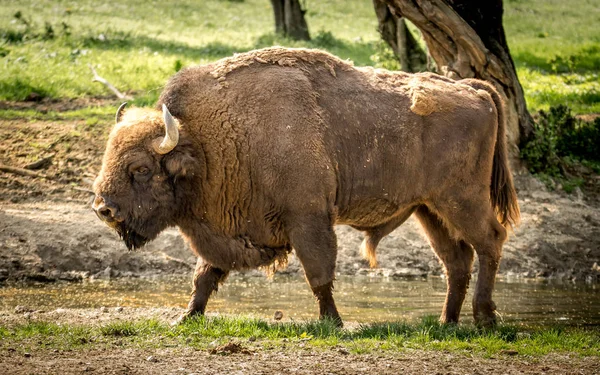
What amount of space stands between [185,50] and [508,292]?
528 inches

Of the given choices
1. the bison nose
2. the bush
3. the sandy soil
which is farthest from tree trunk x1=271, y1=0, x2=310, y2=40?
the sandy soil

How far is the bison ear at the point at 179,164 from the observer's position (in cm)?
885

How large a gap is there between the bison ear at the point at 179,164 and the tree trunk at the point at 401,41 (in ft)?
33.4

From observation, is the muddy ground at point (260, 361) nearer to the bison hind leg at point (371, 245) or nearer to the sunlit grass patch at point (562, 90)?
the bison hind leg at point (371, 245)

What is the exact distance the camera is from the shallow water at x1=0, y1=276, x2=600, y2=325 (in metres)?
10.4

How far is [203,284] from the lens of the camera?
9.44m

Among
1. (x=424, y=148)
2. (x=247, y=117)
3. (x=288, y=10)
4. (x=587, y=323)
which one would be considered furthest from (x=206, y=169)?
(x=288, y=10)

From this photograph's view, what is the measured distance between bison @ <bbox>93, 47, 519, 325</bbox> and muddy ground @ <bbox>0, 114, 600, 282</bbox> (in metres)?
3.25

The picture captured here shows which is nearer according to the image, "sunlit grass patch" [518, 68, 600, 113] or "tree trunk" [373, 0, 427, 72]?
"tree trunk" [373, 0, 427, 72]

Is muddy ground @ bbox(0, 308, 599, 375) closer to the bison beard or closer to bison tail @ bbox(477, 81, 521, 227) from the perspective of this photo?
the bison beard

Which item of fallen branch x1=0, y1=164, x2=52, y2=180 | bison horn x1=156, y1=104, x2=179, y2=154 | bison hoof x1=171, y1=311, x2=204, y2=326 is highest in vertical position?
bison horn x1=156, y1=104, x2=179, y2=154

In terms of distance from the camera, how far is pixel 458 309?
32.3 feet

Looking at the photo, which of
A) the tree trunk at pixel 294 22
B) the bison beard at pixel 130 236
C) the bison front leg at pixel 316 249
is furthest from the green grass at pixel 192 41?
the bison front leg at pixel 316 249

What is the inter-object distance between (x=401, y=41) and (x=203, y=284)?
1044 centimetres
